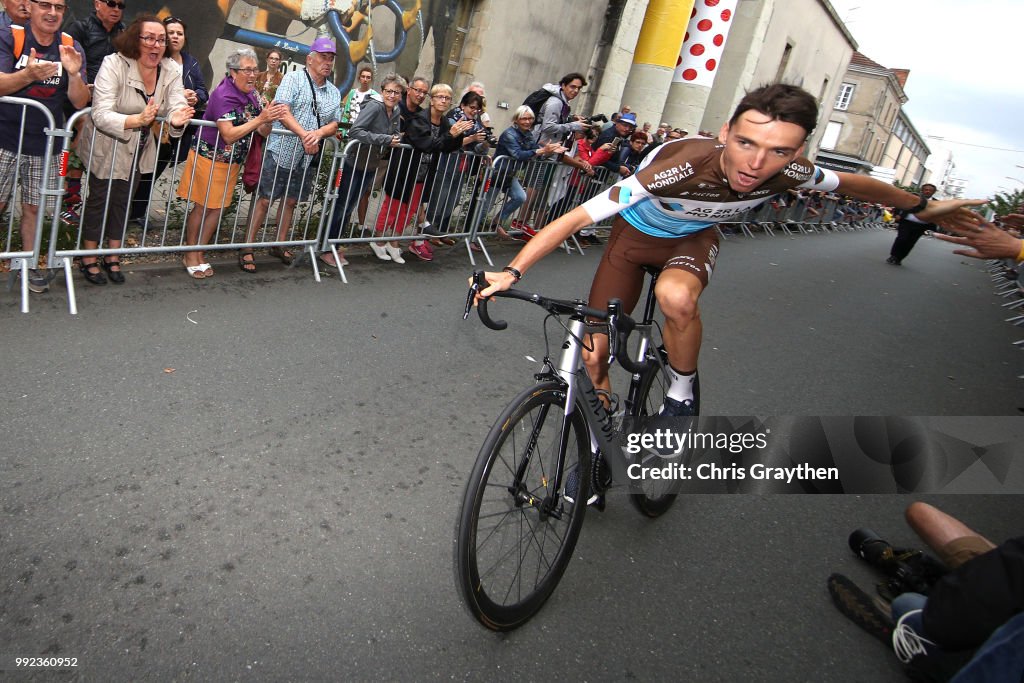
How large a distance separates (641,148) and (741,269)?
8.95 feet

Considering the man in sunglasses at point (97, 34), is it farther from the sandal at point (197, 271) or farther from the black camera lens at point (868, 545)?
the black camera lens at point (868, 545)

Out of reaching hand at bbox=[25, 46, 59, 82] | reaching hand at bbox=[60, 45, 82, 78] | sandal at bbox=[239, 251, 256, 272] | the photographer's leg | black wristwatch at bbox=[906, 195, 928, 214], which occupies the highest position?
black wristwatch at bbox=[906, 195, 928, 214]

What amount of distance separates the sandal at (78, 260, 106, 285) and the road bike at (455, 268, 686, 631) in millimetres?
3979

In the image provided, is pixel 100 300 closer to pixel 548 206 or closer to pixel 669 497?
pixel 669 497

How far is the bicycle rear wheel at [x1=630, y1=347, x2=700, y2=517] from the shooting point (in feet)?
11.5

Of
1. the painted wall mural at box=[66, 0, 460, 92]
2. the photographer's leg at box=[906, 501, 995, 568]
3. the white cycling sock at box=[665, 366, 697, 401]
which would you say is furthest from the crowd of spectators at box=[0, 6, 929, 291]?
the photographer's leg at box=[906, 501, 995, 568]

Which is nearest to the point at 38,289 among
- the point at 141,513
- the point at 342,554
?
the point at 141,513

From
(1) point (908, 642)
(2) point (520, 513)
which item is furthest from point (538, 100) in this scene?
(1) point (908, 642)

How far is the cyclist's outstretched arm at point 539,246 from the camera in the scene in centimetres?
247

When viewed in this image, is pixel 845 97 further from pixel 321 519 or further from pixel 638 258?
pixel 321 519

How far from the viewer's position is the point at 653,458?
3406 millimetres

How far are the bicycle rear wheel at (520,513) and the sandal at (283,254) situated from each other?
4.71 meters

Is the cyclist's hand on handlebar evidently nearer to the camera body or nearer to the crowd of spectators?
the camera body

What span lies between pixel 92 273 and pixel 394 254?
3.05 m
